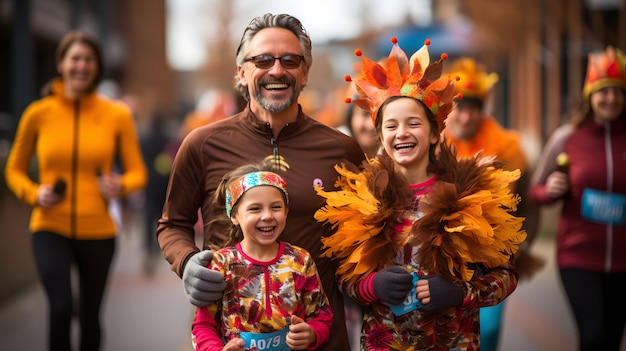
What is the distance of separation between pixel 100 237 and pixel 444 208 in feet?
9.79

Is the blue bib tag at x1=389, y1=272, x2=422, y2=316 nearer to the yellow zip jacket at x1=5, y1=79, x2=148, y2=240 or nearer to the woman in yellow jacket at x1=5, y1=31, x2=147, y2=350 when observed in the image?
the woman in yellow jacket at x1=5, y1=31, x2=147, y2=350

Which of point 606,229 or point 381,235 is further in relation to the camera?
point 606,229

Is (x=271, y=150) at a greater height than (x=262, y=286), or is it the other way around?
(x=271, y=150)

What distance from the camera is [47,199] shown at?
6211 millimetres

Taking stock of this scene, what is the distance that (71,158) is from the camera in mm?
6395

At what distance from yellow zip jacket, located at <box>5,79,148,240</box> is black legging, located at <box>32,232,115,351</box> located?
0.07 metres

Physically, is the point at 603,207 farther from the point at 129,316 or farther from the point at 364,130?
the point at 129,316

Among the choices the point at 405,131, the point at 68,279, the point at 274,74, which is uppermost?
the point at 274,74

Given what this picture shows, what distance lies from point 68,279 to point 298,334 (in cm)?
264

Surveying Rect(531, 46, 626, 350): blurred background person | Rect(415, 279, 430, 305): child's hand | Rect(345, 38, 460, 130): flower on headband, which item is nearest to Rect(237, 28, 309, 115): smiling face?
Rect(345, 38, 460, 130): flower on headband

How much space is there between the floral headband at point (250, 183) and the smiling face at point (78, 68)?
9.00 feet

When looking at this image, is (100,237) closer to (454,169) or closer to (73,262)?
(73,262)

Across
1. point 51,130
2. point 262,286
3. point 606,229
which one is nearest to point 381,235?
point 262,286

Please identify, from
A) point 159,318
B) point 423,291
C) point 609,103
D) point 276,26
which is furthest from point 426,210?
point 159,318
